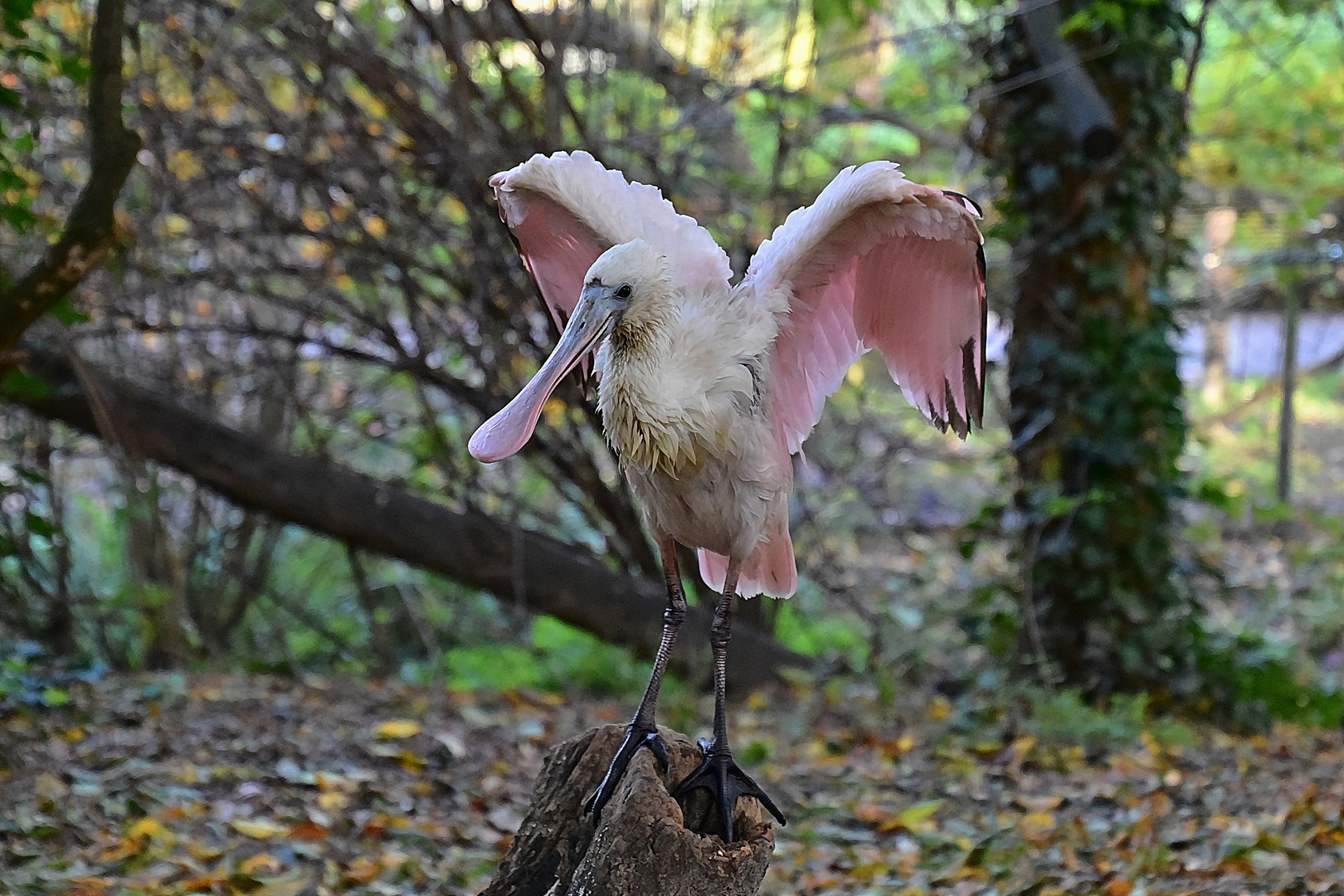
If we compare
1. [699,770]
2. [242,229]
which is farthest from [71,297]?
[699,770]

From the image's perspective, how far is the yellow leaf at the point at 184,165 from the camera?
5605mm

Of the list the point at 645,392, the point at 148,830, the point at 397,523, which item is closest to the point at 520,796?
the point at 148,830

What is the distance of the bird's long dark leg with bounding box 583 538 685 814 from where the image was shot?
2.70 m

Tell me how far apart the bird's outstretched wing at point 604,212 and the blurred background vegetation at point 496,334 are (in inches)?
66.4

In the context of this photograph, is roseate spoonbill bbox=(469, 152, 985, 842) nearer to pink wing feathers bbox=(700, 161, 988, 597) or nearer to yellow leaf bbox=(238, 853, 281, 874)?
pink wing feathers bbox=(700, 161, 988, 597)

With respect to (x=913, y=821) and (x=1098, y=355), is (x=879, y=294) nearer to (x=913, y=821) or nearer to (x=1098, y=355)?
(x=913, y=821)

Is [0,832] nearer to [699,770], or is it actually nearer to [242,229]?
[699,770]

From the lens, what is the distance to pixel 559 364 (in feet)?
9.11

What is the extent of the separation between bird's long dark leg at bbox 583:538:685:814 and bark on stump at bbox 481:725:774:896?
4 centimetres

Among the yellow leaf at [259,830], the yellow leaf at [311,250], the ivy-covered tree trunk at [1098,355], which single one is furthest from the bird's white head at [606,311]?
the yellow leaf at [311,250]

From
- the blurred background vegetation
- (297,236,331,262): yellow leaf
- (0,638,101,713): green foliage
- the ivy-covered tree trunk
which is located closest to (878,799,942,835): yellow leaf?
the ivy-covered tree trunk

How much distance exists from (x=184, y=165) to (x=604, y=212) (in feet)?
11.6

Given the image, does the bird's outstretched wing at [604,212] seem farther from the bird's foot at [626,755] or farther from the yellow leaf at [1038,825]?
the yellow leaf at [1038,825]

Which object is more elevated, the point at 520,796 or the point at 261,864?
the point at 520,796
